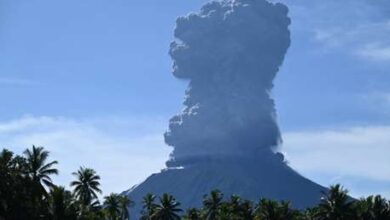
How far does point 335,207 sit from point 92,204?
38.9 m

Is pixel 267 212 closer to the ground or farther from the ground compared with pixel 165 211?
closer to the ground

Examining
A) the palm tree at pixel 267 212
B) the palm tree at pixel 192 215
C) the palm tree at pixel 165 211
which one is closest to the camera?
the palm tree at pixel 267 212

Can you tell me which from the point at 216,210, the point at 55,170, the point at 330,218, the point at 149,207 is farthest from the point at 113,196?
the point at 330,218

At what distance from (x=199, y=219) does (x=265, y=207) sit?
47.2ft

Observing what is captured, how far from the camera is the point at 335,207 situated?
373ft

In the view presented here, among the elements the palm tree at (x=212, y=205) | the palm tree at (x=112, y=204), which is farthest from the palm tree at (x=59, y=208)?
the palm tree at (x=212, y=205)

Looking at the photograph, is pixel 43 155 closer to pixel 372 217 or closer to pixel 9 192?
pixel 9 192

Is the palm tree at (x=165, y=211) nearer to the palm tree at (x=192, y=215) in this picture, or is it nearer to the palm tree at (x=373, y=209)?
the palm tree at (x=192, y=215)

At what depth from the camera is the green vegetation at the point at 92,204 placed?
257 ft

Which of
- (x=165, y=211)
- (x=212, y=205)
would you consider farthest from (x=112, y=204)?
(x=212, y=205)

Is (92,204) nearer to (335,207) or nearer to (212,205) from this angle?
(212,205)

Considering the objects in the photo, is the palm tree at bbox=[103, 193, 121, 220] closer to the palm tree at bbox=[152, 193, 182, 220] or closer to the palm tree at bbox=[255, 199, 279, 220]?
the palm tree at bbox=[152, 193, 182, 220]

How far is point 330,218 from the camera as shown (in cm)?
11362

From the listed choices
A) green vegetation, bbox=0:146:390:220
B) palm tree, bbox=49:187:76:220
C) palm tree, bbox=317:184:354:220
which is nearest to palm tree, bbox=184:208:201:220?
green vegetation, bbox=0:146:390:220
